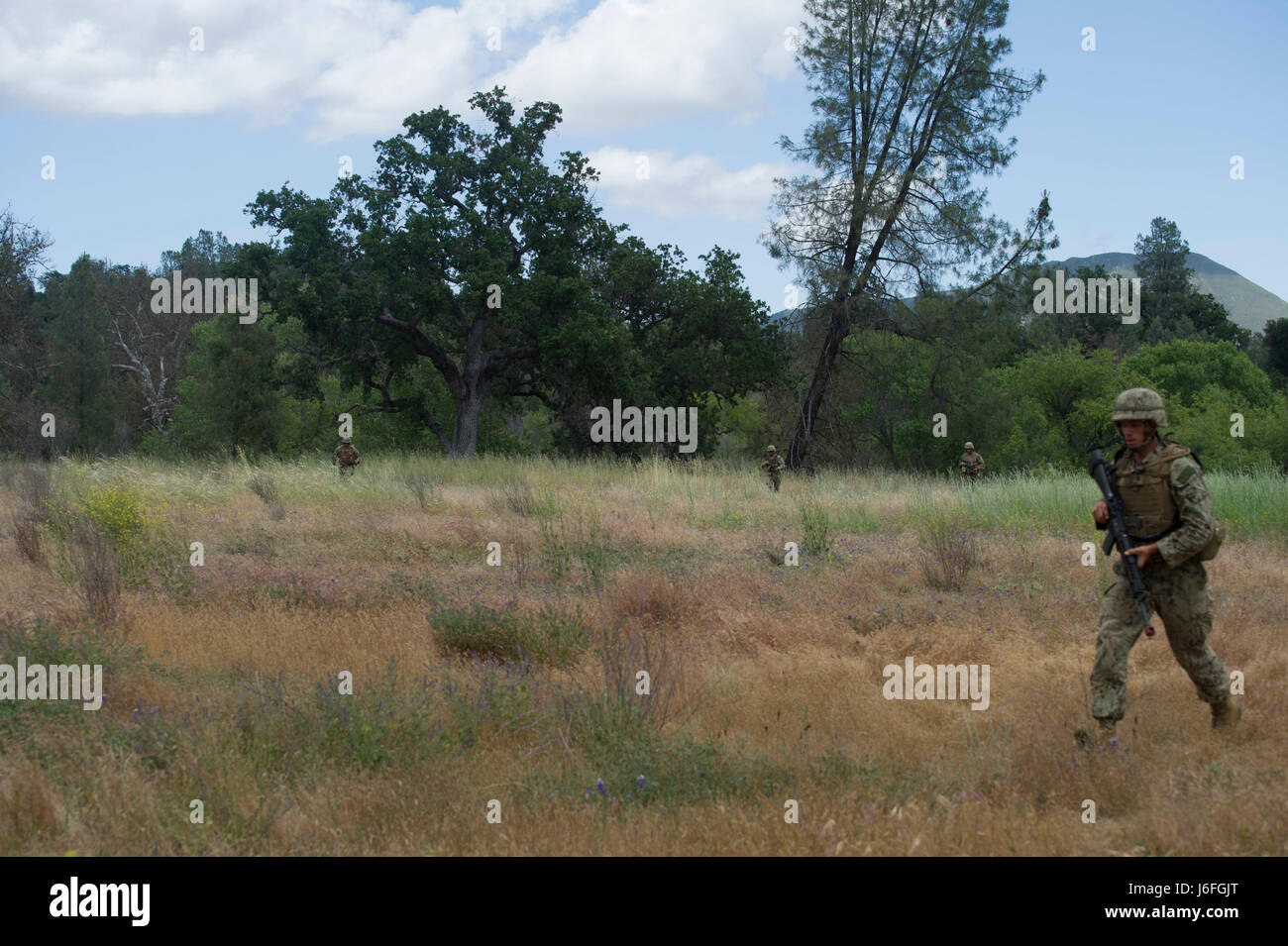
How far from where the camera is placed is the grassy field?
14.9 ft

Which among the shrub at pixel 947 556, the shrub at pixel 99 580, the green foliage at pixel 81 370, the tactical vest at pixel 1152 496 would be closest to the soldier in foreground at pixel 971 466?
the shrub at pixel 947 556

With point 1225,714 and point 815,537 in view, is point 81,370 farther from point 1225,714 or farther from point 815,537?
point 1225,714

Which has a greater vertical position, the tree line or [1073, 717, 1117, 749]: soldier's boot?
the tree line

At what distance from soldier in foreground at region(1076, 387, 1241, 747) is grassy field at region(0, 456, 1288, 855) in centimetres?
29

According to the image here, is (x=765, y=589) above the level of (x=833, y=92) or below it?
below

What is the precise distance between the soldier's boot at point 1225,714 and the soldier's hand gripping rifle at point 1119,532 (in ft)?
2.09

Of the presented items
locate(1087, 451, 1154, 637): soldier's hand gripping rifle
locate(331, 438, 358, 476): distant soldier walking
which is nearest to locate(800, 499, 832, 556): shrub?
locate(1087, 451, 1154, 637): soldier's hand gripping rifle

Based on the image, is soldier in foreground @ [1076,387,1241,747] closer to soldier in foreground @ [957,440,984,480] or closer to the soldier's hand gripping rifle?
the soldier's hand gripping rifle

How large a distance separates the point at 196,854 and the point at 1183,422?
39.2 m

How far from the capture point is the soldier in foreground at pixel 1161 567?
5543 millimetres

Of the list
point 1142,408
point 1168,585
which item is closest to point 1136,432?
point 1142,408
